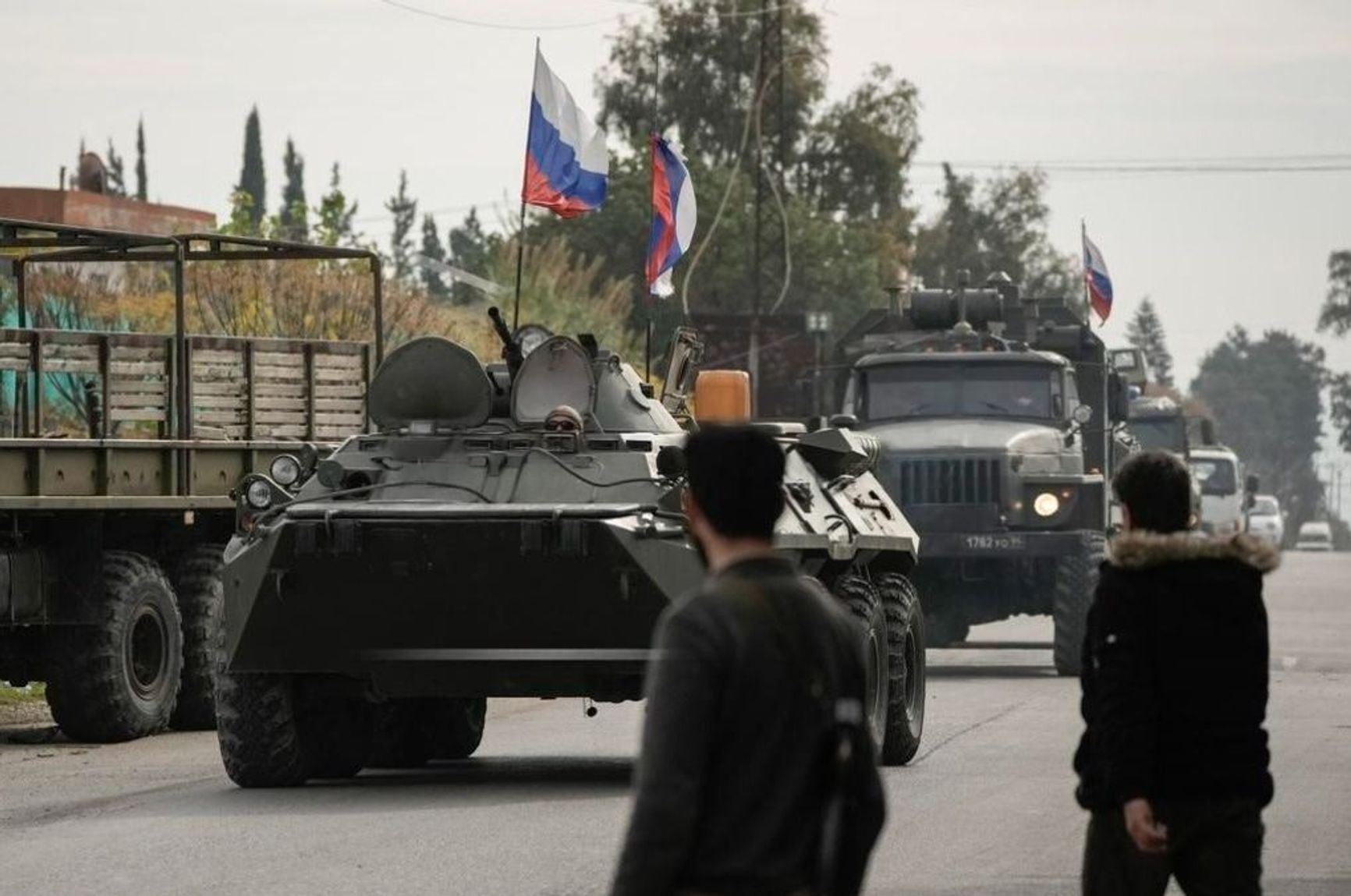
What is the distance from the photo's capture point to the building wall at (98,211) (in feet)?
194

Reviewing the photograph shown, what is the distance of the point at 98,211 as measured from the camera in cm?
6156

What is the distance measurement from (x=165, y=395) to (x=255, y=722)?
5.04 m

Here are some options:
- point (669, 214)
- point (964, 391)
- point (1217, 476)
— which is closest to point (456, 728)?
point (669, 214)

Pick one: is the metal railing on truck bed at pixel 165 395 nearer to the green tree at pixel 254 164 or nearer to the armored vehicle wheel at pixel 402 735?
the armored vehicle wheel at pixel 402 735

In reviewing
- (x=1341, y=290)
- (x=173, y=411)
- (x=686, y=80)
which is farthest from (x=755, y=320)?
(x=1341, y=290)

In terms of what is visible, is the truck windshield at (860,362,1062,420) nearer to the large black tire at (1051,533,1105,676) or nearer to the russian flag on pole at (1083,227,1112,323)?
the large black tire at (1051,533,1105,676)

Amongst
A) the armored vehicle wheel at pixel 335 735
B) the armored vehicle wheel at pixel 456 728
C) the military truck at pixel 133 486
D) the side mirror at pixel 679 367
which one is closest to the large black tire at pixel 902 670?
the side mirror at pixel 679 367

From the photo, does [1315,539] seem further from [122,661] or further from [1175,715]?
[1175,715]

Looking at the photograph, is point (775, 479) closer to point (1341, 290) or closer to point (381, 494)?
point (381, 494)

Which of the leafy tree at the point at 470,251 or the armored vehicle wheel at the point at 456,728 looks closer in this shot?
the armored vehicle wheel at the point at 456,728

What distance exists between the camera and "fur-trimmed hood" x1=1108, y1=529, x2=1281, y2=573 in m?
7.20

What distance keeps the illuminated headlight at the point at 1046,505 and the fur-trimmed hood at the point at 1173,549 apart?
58.8 ft

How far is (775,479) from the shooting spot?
5.84m

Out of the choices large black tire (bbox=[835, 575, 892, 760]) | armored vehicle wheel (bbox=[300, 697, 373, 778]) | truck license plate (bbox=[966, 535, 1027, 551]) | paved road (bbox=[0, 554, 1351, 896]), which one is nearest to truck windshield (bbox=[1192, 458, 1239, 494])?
truck license plate (bbox=[966, 535, 1027, 551])
